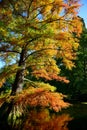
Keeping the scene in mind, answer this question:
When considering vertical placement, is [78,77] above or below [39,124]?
above

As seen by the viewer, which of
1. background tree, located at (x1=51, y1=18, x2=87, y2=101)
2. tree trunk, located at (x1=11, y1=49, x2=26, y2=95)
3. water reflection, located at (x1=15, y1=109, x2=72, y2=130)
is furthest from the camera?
background tree, located at (x1=51, y1=18, x2=87, y2=101)

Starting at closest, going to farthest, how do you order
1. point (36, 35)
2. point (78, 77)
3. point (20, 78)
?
point (36, 35)
point (20, 78)
point (78, 77)

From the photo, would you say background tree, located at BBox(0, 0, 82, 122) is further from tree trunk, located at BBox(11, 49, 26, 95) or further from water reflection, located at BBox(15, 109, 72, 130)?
water reflection, located at BBox(15, 109, 72, 130)

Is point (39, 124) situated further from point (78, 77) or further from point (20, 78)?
point (78, 77)

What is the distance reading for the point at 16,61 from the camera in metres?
19.3

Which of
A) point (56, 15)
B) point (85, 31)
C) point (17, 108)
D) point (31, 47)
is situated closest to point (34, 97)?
point (17, 108)

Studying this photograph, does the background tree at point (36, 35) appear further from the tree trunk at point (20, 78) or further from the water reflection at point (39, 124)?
the water reflection at point (39, 124)

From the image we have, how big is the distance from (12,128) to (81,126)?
5.30 meters

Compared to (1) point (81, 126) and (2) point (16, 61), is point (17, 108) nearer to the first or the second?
(2) point (16, 61)

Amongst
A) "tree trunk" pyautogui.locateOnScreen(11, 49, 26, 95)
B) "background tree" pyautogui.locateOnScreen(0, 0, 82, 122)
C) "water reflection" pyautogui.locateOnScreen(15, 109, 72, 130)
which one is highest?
"background tree" pyautogui.locateOnScreen(0, 0, 82, 122)

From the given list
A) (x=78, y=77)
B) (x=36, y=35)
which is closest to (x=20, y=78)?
(x=36, y=35)

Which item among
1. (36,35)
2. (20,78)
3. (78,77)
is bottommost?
(78,77)

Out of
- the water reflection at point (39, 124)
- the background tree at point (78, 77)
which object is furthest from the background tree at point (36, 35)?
the background tree at point (78, 77)

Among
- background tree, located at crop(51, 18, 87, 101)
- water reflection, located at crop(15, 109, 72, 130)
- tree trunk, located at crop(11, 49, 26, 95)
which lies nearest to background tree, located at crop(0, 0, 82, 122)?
tree trunk, located at crop(11, 49, 26, 95)
